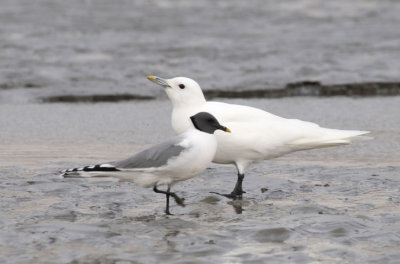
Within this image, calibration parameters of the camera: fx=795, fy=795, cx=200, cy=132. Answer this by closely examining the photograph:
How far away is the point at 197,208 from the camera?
5.84 meters

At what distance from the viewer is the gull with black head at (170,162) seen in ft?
18.5

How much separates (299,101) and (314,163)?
12.3 feet

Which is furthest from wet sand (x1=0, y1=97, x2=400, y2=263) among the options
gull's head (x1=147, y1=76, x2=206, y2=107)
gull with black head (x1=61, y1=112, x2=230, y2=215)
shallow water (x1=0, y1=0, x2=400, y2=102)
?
shallow water (x1=0, y1=0, x2=400, y2=102)

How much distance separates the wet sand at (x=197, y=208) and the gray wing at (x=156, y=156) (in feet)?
1.09

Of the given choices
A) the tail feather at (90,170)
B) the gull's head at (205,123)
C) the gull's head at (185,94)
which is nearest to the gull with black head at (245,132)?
the gull's head at (185,94)

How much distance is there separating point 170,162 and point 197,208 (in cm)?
45

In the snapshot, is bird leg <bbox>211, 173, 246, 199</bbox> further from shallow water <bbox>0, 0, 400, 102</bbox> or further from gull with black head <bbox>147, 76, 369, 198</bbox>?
shallow water <bbox>0, 0, 400, 102</bbox>

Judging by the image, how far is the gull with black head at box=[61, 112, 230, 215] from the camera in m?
5.63

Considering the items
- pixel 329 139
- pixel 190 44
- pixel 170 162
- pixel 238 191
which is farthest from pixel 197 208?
pixel 190 44

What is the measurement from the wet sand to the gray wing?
13.0 inches

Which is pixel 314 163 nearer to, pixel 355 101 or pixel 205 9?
pixel 355 101

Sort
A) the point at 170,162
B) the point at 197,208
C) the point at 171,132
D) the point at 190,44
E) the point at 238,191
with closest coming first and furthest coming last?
the point at 170,162 < the point at 197,208 < the point at 238,191 < the point at 171,132 < the point at 190,44

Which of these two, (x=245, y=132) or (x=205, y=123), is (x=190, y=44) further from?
(x=205, y=123)

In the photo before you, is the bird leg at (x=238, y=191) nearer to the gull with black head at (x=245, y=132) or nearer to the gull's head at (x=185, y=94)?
the gull with black head at (x=245, y=132)
